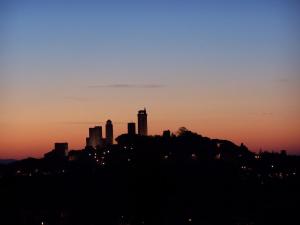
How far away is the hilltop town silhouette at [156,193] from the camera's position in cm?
4534

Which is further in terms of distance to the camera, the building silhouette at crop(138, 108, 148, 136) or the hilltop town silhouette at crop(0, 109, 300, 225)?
the building silhouette at crop(138, 108, 148, 136)

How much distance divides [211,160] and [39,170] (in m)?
38.8

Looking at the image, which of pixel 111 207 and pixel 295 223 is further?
pixel 111 207

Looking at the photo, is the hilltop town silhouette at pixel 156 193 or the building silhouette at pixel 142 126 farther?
the building silhouette at pixel 142 126

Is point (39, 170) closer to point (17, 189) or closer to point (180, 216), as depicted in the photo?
point (17, 189)

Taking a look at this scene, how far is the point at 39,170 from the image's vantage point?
115 meters

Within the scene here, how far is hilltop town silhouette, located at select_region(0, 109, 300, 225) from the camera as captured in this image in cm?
4534

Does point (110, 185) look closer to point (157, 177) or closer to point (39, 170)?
point (157, 177)

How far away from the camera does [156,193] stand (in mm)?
43281

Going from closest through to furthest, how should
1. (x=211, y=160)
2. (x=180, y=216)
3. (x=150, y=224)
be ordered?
(x=150, y=224) < (x=180, y=216) < (x=211, y=160)

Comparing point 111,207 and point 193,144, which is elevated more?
point 193,144

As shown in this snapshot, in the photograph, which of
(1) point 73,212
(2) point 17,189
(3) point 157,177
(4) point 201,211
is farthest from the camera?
(2) point 17,189

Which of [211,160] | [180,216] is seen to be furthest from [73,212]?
[211,160]

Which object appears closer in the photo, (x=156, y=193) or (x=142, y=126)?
(x=156, y=193)
